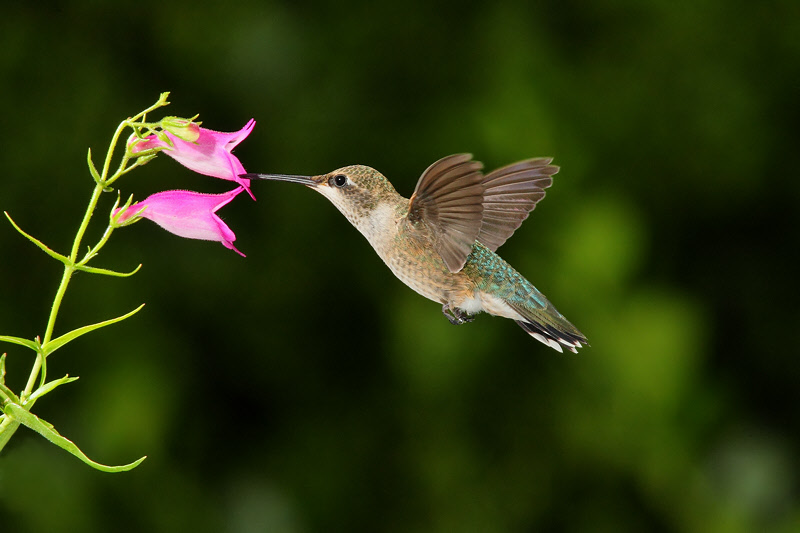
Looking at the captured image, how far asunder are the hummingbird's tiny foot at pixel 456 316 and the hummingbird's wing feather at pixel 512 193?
0.55 feet

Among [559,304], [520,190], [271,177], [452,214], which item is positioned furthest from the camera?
[559,304]

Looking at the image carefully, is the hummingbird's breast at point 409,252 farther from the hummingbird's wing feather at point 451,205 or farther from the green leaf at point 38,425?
the green leaf at point 38,425

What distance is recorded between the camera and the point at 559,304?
2.96m

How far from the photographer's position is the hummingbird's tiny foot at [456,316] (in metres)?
1.45

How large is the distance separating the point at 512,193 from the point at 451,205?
1.06 feet

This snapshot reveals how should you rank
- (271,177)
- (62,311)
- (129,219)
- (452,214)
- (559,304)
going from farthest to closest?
(62,311)
(559,304)
(452,214)
(129,219)
(271,177)

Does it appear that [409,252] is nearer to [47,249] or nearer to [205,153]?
[205,153]

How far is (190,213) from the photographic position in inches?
49.1

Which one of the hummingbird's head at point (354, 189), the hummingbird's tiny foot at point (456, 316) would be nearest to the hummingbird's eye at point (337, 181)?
the hummingbird's head at point (354, 189)

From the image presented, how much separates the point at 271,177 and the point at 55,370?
2643 millimetres

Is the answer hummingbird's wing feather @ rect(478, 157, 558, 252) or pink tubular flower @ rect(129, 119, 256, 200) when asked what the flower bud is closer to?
pink tubular flower @ rect(129, 119, 256, 200)

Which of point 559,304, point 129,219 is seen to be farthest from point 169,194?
point 559,304

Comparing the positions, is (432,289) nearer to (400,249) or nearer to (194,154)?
(400,249)

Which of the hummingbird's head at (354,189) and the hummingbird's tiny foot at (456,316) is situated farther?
the hummingbird's tiny foot at (456,316)
